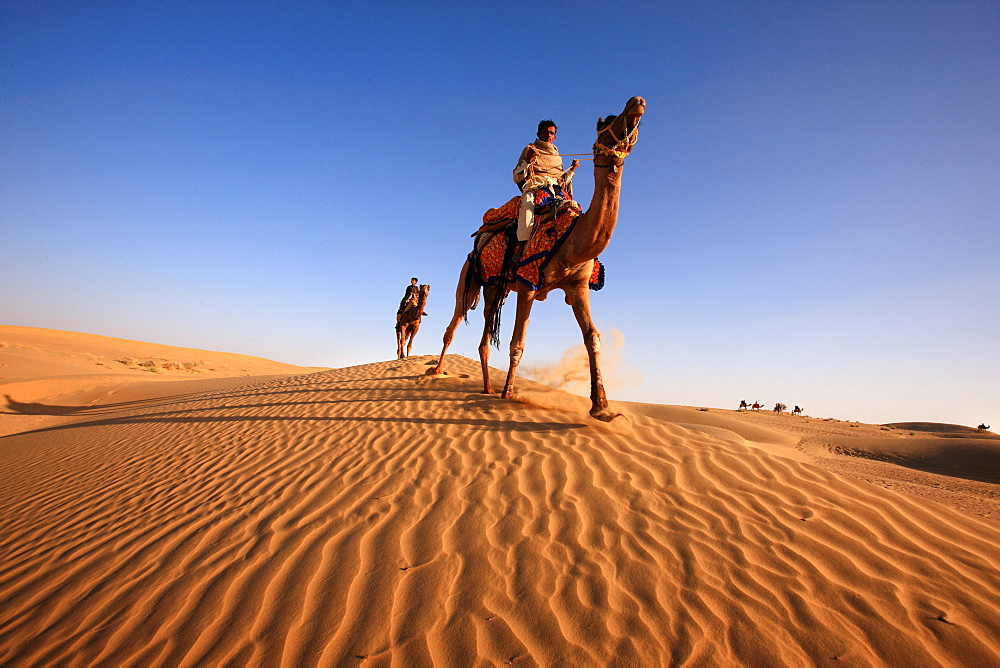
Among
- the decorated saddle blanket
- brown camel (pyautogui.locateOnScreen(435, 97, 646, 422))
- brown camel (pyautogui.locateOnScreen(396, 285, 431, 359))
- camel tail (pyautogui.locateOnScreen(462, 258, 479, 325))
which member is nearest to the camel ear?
brown camel (pyautogui.locateOnScreen(435, 97, 646, 422))

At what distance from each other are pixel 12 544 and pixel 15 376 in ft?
57.5

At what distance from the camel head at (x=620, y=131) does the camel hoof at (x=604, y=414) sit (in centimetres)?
260

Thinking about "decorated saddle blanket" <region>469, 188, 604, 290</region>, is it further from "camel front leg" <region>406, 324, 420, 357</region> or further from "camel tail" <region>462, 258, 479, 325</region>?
"camel front leg" <region>406, 324, 420, 357</region>

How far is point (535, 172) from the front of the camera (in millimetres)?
5867

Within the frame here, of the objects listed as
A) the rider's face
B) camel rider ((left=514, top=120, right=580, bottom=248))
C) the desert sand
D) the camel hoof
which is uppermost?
the rider's face

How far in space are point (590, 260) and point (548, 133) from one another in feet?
7.42

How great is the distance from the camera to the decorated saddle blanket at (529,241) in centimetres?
Answer: 515

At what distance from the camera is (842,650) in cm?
196

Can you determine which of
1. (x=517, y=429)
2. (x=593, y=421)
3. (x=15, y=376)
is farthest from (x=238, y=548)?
(x=15, y=376)

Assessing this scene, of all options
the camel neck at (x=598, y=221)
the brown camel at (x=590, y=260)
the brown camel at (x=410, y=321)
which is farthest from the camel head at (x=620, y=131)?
the brown camel at (x=410, y=321)

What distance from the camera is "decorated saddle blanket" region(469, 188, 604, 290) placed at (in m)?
5.15

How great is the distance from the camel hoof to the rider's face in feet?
12.4

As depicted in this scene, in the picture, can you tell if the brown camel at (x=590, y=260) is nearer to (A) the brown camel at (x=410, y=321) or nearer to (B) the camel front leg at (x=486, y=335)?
(B) the camel front leg at (x=486, y=335)

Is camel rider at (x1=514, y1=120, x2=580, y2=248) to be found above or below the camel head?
above
